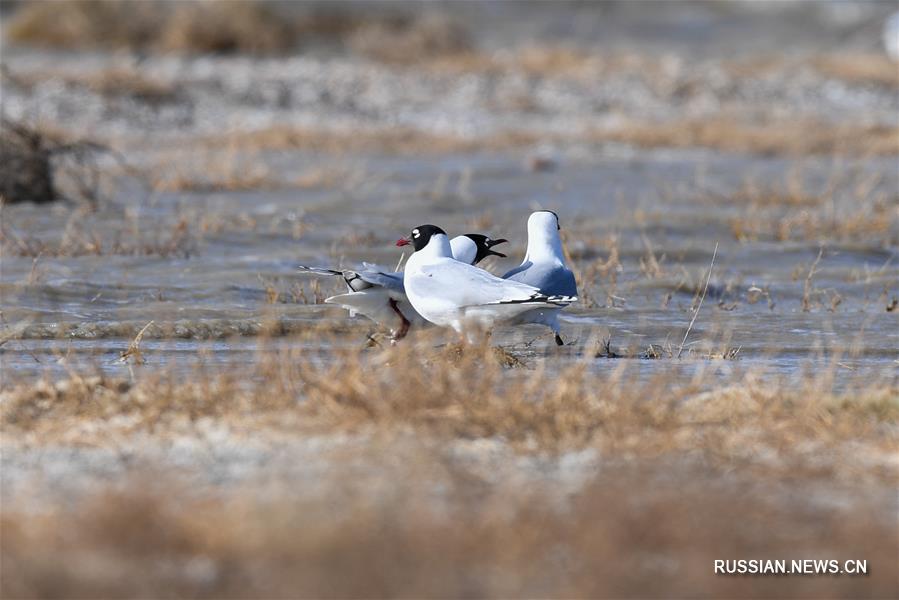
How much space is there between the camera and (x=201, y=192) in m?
12.6

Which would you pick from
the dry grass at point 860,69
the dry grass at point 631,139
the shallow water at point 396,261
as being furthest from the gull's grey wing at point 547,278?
the dry grass at point 860,69

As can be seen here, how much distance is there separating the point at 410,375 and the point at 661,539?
4.12 ft

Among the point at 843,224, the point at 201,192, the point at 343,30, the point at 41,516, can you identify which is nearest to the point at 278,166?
the point at 201,192

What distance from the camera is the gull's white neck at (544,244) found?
658 cm

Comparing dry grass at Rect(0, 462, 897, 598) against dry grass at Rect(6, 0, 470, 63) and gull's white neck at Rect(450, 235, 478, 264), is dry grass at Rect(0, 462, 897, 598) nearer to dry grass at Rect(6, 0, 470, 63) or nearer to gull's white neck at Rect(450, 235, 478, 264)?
gull's white neck at Rect(450, 235, 478, 264)

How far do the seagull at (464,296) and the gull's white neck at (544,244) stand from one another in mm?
586

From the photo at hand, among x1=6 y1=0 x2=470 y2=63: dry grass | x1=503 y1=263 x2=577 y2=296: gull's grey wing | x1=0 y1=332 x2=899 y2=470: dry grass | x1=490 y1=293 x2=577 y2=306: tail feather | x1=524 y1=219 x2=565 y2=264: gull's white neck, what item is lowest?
x1=0 y1=332 x2=899 y2=470: dry grass

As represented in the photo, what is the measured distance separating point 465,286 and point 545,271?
600 millimetres

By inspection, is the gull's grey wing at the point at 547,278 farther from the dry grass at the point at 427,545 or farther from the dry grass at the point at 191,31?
the dry grass at the point at 191,31

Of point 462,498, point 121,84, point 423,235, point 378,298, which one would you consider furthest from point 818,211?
point 121,84

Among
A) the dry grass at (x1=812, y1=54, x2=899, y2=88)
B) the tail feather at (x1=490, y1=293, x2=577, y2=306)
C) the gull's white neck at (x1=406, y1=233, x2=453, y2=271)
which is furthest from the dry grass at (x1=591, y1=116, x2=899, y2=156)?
the tail feather at (x1=490, y1=293, x2=577, y2=306)

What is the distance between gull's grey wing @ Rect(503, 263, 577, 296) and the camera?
6.33 m

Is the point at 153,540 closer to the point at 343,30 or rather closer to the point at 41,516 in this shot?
the point at 41,516

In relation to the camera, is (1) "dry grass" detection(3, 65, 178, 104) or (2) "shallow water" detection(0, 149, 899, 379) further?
(1) "dry grass" detection(3, 65, 178, 104)
